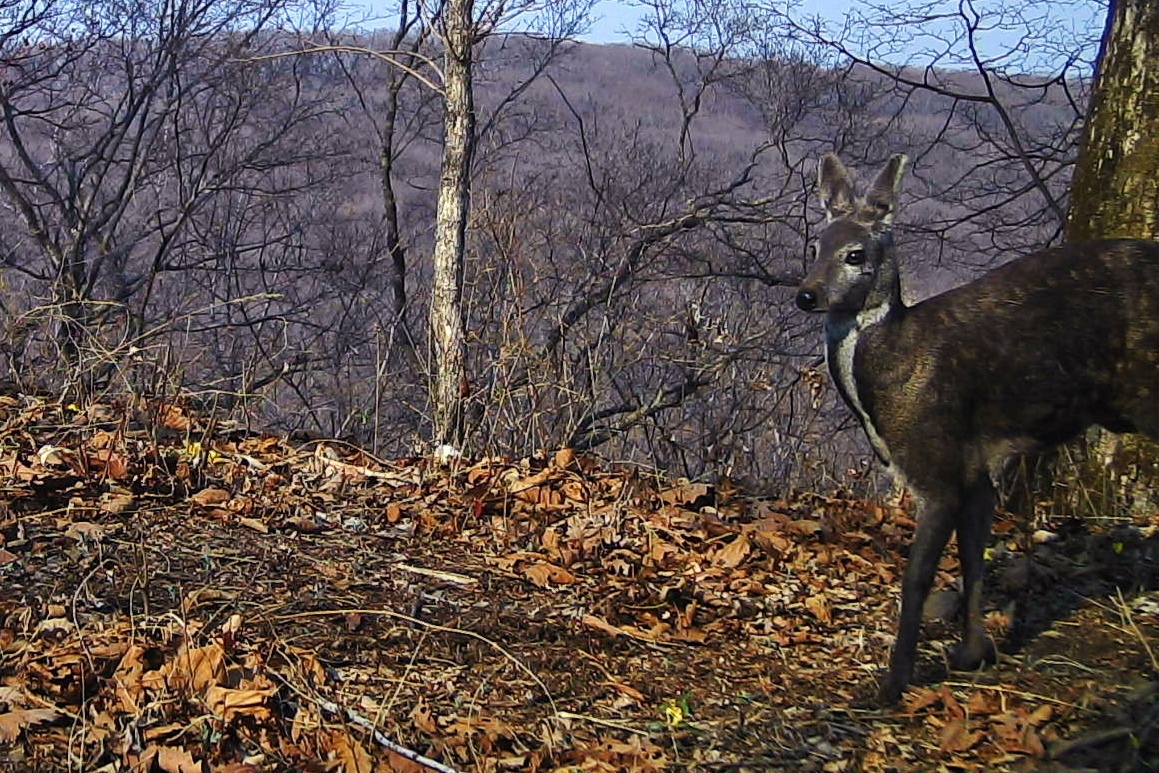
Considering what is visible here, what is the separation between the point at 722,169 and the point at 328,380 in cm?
886

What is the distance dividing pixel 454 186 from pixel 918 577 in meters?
6.22

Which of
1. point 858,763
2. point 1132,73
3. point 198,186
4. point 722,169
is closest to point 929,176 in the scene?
point 722,169

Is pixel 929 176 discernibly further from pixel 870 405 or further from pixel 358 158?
pixel 870 405

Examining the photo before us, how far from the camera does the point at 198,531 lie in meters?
5.86

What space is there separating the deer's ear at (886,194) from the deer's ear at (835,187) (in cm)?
9

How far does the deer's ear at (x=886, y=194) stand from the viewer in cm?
497

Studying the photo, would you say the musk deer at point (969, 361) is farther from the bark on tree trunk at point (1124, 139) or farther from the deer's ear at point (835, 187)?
the bark on tree trunk at point (1124, 139)

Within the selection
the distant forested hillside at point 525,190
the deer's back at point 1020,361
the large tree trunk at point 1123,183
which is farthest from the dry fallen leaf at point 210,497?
the distant forested hillside at point 525,190

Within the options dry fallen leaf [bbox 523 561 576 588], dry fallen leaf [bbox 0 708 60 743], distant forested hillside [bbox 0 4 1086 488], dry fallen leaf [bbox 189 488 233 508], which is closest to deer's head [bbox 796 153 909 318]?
dry fallen leaf [bbox 523 561 576 588]

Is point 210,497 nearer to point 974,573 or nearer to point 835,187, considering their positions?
point 835,187

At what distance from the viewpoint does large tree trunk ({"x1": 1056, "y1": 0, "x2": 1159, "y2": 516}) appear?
6.72m

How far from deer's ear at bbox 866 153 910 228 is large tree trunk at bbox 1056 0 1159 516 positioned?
2408mm

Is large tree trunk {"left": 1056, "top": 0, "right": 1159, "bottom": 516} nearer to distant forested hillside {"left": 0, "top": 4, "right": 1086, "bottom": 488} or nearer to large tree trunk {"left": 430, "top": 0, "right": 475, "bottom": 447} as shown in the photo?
large tree trunk {"left": 430, "top": 0, "right": 475, "bottom": 447}

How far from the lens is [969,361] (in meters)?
4.87
